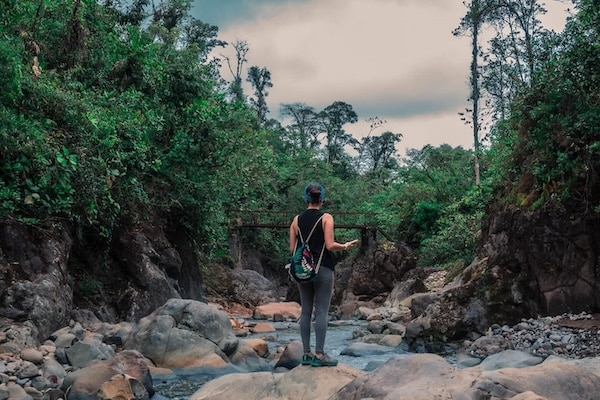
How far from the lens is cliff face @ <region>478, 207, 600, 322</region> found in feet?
40.8

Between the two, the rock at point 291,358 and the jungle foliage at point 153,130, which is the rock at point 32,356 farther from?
the rock at point 291,358

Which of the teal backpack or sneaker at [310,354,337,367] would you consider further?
sneaker at [310,354,337,367]

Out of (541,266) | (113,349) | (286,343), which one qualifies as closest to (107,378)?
(113,349)

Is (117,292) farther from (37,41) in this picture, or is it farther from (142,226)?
(37,41)

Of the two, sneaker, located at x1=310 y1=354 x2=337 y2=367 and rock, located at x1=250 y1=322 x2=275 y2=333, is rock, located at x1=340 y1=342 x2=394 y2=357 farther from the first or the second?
sneaker, located at x1=310 y1=354 x2=337 y2=367

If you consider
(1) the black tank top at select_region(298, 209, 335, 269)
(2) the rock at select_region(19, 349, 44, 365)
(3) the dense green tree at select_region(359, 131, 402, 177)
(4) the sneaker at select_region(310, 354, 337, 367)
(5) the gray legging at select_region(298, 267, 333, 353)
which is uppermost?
(3) the dense green tree at select_region(359, 131, 402, 177)

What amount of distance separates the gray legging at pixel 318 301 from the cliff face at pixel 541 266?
26.9ft

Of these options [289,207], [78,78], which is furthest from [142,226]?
[289,207]

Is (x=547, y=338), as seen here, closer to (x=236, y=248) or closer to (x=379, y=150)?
(x=236, y=248)

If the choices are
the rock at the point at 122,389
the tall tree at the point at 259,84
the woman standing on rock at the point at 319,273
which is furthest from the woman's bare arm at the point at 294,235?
the tall tree at the point at 259,84

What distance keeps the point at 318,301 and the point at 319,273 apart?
0.29 metres

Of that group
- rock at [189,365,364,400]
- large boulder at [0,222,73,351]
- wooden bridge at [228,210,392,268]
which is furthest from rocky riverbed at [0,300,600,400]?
wooden bridge at [228,210,392,268]

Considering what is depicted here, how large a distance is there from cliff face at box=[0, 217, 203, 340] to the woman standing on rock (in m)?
5.30

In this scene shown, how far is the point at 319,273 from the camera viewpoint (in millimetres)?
5945
